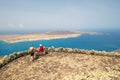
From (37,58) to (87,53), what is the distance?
7.58 meters

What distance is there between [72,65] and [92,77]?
11457mm

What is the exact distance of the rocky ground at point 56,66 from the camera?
67.5 ft

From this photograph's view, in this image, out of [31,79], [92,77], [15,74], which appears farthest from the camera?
[15,74]

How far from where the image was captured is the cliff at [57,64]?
20656mm

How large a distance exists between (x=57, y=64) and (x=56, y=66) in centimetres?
64

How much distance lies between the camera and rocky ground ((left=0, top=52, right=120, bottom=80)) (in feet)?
67.5

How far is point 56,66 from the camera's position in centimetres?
2270

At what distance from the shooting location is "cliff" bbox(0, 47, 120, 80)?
2066 centimetres

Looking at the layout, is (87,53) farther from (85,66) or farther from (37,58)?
(37,58)

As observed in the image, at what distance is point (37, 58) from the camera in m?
25.9

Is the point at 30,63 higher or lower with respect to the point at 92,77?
lower

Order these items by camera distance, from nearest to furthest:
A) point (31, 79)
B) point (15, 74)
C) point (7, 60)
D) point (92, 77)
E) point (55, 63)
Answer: point (92, 77) < point (31, 79) < point (15, 74) < point (55, 63) < point (7, 60)

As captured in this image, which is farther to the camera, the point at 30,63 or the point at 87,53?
the point at 87,53

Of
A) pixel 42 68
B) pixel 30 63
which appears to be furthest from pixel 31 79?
pixel 30 63
